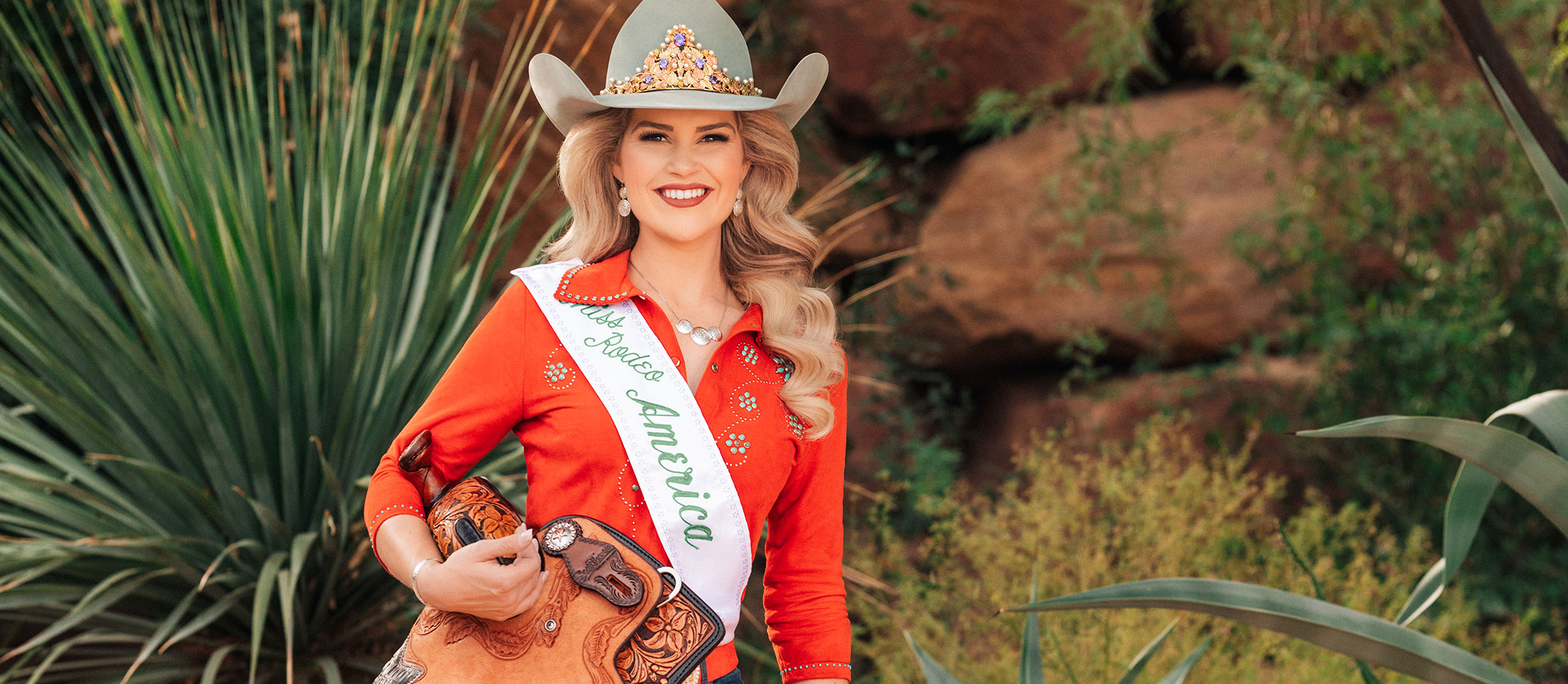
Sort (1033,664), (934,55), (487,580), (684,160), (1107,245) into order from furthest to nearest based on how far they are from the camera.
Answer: (1107,245) → (934,55) → (1033,664) → (684,160) → (487,580)

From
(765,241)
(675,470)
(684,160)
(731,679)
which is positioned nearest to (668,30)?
(684,160)

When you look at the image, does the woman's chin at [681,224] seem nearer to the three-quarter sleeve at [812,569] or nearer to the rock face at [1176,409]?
the three-quarter sleeve at [812,569]

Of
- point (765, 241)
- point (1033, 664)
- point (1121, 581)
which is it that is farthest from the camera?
point (1121, 581)

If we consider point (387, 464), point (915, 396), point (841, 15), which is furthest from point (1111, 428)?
point (387, 464)

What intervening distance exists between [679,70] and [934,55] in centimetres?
338

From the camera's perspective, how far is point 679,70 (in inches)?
55.8

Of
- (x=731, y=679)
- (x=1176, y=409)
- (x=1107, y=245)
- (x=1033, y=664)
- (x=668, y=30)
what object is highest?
(x=668, y=30)

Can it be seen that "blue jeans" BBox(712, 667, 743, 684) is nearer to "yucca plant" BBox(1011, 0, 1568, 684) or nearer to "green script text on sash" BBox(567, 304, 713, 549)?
"green script text on sash" BBox(567, 304, 713, 549)

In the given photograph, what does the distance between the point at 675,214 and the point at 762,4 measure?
3200mm

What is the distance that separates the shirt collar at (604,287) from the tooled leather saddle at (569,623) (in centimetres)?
28

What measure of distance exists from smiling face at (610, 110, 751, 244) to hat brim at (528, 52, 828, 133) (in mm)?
38

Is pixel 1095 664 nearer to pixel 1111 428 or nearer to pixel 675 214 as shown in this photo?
pixel 675 214

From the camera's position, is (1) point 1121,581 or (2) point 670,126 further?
(1) point 1121,581

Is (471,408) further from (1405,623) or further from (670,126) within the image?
(1405,623)
